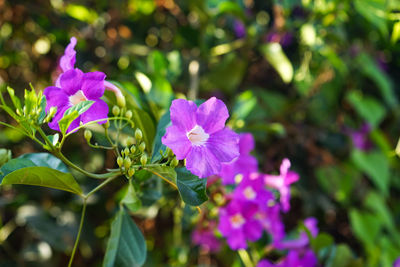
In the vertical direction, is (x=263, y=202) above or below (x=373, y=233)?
above

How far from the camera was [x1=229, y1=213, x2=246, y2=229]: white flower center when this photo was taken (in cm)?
111

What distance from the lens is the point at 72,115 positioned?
2.34ft

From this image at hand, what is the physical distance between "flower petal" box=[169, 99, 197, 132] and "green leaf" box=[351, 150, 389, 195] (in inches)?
47.1

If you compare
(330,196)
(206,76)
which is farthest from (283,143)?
(206,76)

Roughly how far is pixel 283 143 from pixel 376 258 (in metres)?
0.66

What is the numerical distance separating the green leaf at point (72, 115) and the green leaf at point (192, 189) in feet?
0.74

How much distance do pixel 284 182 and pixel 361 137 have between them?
91 centimetres

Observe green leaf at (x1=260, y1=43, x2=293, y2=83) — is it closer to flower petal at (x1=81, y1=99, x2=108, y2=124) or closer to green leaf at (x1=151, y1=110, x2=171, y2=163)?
green leaf at (x1=151, y1=110, x2=171, y2=163)

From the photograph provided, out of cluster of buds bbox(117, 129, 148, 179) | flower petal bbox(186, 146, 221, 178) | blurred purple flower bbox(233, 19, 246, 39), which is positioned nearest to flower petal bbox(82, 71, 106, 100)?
cluster of buds bbox(117, 129, 148, 179)

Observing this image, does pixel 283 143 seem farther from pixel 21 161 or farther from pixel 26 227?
pixel 21 161

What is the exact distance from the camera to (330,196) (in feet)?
6.39

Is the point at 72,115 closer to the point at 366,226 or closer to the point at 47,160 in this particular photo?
the point at 47,160

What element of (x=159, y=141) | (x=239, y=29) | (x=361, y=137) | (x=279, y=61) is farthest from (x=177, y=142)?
(x=361, y=137)

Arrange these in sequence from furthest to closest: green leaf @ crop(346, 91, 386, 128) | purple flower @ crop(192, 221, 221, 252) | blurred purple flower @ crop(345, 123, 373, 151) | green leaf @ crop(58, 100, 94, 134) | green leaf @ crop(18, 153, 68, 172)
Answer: blurred purple flower @ crop(345, 123, 373, 151) → green leaf @ crop(346, 91, 386, 128) → purple flower @ crop(192, 221, 221, 252) → green leaf @ crop(18, 153, 68, 172) → green leaf @ crop(58, 100, 94, 134)
